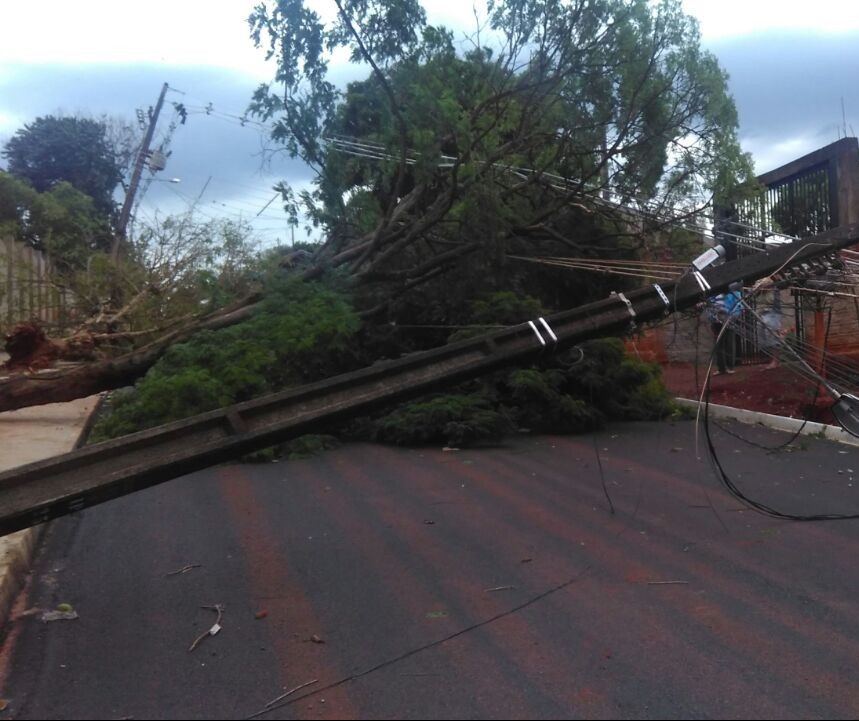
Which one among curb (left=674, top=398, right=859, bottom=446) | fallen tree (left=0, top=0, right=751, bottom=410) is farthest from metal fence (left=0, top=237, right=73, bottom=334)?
curb (left=674, top=398, right=859, bottom=446)

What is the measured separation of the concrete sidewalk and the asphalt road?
0.17 meters

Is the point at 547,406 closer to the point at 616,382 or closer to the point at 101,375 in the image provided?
the point at 616,382

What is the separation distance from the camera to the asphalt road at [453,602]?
410cm

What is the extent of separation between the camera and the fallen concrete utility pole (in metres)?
5.21

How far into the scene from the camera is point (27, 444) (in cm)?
1138

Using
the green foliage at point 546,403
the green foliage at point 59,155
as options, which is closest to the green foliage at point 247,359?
the green foliage at point 546,403

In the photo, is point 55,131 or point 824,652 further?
point 55,131

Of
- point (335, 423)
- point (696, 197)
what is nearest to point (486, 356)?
point (335, 423)

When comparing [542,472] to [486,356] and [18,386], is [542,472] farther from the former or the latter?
[18,386]

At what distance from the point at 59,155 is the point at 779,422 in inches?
1149

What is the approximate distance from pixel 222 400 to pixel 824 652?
7898 millimetres

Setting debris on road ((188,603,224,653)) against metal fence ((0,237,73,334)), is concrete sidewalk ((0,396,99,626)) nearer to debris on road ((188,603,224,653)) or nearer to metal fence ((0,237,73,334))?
debris on road ((188,603,224,653))

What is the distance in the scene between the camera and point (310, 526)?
7359 millimetres

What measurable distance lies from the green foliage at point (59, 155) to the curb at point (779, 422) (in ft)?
84.7
